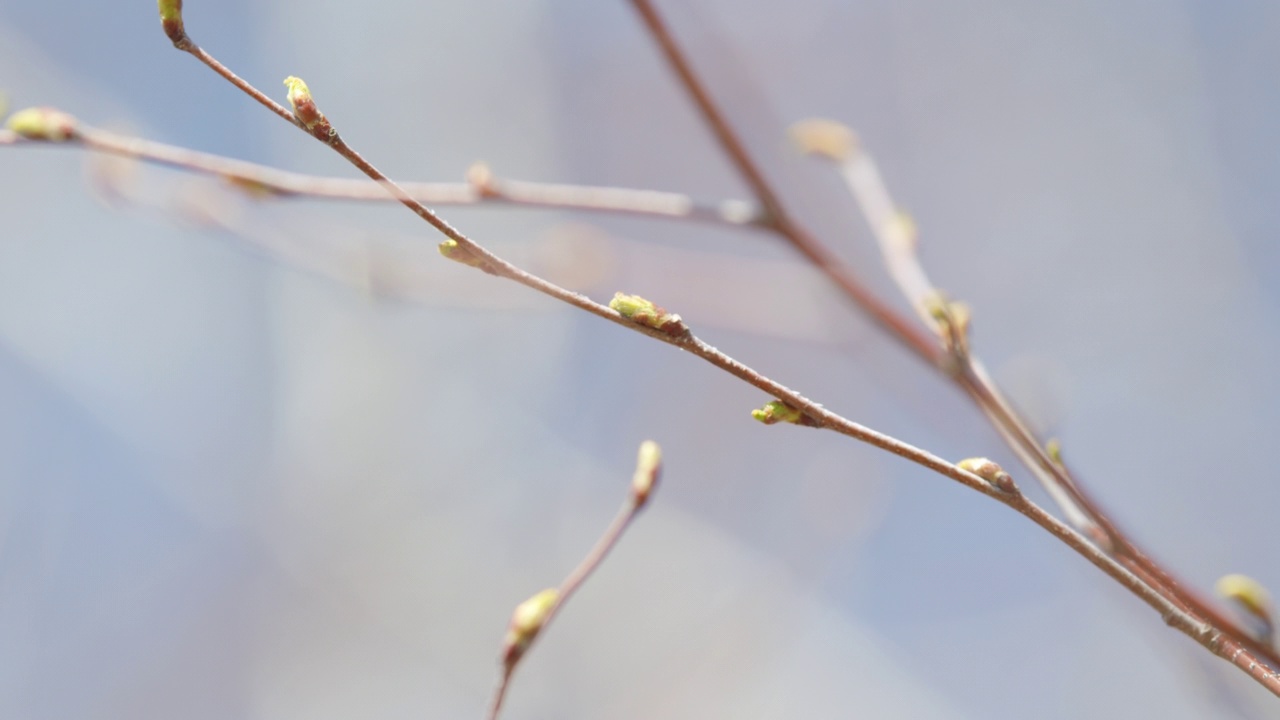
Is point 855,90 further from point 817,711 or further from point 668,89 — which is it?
point 817,711

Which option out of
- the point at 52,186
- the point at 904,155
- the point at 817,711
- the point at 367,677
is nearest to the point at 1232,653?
the point at 817,711

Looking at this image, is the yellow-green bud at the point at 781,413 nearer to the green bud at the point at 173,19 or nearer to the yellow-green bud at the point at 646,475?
the yellow-green bud at the point at 646,475

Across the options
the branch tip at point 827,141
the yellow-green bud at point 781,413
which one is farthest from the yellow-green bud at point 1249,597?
the branch tip at point 827,141

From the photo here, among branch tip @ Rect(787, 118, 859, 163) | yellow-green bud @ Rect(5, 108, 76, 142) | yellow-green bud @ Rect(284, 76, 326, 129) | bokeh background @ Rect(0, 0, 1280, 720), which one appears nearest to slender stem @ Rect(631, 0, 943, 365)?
branch tip @ Rect(787, 118, 859, 163)

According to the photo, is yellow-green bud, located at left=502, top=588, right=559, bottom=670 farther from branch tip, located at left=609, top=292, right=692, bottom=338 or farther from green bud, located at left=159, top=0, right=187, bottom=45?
green bud, located at left=159, top=0, right=187, bottom=45

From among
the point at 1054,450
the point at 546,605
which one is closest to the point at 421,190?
the point at 546,605
